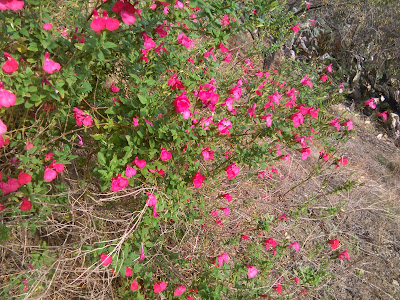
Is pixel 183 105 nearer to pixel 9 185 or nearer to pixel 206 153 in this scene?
pixel 206 153

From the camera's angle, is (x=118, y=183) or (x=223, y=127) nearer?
(x=118, y=183)

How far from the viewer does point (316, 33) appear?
652 centimetres

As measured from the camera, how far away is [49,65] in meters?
1.16

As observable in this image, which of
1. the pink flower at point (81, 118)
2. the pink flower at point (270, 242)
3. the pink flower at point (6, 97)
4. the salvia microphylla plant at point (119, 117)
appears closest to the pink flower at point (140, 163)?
the salvia microphylla plant at point (119, 117)

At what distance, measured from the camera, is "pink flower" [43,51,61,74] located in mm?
1154

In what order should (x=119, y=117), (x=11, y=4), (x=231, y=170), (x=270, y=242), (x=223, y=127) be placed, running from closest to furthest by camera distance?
(x=11, y=4), (x=119, y=117), (x=223, y=127), (x=231, y=170), (x=270, y=242)

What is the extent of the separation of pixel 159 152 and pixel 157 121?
0.16 metres

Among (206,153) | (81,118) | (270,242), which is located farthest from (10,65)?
(270,242)

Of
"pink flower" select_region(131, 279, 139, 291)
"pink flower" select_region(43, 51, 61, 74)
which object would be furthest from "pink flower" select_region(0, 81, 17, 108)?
"pink flower" select_region(131, 279, 139, 291)

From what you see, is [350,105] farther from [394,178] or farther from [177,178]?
[177,178]

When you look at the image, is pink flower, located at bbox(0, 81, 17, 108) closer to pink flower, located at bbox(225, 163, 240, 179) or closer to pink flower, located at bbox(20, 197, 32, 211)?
pink flower, located at bbox(20, 197, 32, 211)

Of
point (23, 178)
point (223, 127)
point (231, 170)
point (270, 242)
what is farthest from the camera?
point (270, 242)

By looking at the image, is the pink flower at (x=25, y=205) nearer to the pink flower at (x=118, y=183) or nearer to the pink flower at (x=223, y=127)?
the pink flower at (x=118, y=183)

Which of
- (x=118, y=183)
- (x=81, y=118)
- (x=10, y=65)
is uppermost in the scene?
(x=10, y=65)
